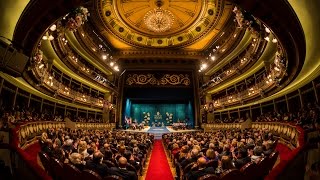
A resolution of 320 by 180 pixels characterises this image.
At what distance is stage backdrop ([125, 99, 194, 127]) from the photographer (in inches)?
1361

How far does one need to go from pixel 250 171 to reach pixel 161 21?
20127mm

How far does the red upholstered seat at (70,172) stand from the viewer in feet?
13.4

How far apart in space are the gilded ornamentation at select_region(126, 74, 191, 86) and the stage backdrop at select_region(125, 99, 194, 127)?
684 centimetres

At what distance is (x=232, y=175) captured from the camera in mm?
3918

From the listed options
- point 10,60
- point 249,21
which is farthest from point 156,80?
point 10,60

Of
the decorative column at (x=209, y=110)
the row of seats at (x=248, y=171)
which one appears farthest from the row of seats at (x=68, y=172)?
the decorative column at (x=209, y=110)

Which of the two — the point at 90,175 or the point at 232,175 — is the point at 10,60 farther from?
the point at 232,175

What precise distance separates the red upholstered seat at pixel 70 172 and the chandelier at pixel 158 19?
19.9 meters

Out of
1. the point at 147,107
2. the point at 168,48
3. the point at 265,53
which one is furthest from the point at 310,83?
the point at 147,107

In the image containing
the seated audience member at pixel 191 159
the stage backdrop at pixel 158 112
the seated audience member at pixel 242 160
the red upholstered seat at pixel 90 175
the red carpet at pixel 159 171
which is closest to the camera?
the red upholstered seat at pixel 90 175

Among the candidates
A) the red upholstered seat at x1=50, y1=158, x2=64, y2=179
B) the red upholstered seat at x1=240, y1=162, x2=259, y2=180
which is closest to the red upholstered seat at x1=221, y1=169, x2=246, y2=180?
the red upholstered seat at x1=240, y1=162, x2=259, y2=180

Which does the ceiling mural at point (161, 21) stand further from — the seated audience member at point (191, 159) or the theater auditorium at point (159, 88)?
the seated audience member at point (191, 159)

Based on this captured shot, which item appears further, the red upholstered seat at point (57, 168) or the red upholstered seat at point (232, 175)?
the red upholstered seat at point (57, 168)

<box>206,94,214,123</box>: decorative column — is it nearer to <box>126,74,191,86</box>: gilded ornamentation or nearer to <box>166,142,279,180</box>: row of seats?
<box>126,74,191,86</box>: gilded ornamentation
